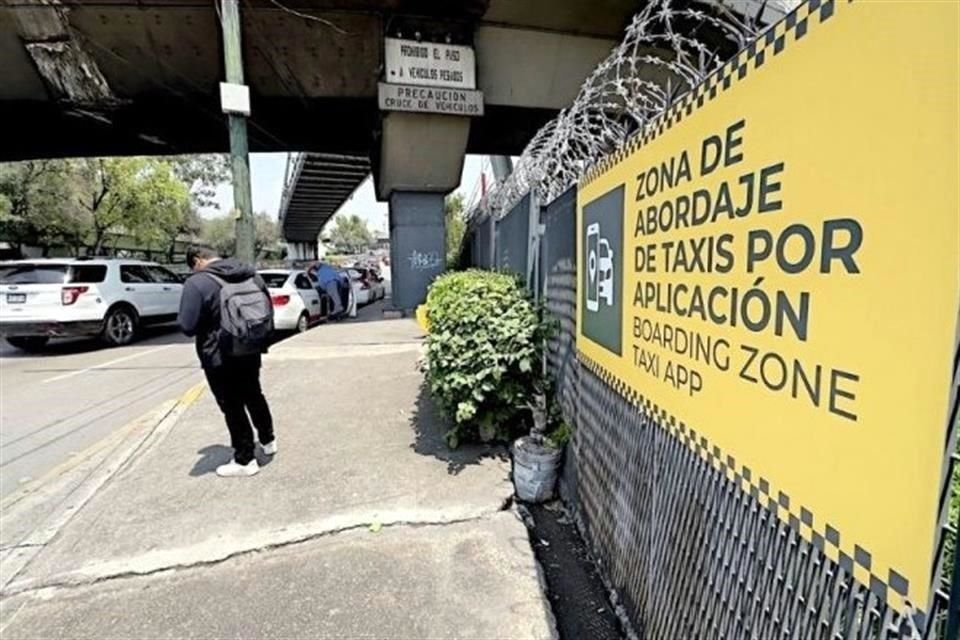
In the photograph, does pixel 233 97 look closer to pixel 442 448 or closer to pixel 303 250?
pixel 442 448

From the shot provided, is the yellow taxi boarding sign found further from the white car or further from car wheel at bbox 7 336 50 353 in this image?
car wheel at bbox 7 336 50 353

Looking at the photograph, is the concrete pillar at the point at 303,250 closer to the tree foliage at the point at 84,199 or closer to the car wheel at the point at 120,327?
the tree foliage at the point at 84,199

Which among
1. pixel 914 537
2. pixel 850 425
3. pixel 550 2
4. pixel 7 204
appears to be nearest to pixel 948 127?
pixel 850 425

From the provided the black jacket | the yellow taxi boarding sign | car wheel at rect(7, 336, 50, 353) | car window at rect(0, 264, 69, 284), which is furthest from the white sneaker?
car wheel at rect(7, 336, 50, 353)

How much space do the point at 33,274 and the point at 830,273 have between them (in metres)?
13.0

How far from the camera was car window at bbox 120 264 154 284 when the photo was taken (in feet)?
37.4

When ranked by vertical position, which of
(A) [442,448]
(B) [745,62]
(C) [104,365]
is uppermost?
(B) [745,62]

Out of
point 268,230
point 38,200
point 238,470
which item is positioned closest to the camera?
point 238,470

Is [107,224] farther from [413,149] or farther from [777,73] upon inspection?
[777,73]

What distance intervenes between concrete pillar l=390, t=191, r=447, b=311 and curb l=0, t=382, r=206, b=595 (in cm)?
719

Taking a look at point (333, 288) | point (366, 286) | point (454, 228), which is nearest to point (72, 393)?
point (333, 288)

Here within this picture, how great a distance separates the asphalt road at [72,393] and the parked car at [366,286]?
8486mm

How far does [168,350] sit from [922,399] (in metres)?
12.1

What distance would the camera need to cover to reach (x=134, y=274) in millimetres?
11789
